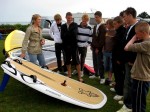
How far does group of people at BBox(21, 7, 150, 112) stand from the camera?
4.41m

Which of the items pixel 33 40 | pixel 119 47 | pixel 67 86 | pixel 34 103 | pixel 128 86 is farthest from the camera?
pixel 33 40

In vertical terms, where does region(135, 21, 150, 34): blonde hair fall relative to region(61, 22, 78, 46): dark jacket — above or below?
above

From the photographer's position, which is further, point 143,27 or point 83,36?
point 83,36

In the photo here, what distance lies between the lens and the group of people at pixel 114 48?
14.5 feet

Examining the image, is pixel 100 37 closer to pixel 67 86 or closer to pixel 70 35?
pixel 70 35

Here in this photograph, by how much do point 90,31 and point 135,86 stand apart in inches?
147

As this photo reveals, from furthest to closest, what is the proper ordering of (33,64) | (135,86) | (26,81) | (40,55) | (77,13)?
1. (77,13)
2. (40,55)
3. (33,64)
4. (26,81)
5. (135,86)

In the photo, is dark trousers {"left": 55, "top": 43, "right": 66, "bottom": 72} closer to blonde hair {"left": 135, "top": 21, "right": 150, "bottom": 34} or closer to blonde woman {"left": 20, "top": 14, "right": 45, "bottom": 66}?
blonde woman {"left": 20, "top": 14, "right": 45, "bottom": 66}

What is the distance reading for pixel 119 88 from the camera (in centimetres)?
609

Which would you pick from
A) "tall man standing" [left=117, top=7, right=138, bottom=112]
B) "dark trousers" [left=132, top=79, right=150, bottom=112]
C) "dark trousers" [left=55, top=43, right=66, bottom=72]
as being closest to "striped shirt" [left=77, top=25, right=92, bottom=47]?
"dark trousers" [left=55, top=43, right=66, bottom=72]

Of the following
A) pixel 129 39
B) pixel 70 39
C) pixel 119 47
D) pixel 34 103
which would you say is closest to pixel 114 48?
pixel 119 47

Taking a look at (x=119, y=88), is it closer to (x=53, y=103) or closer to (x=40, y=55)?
(x=53, y=103)

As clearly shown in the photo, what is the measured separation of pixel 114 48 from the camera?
6.00m

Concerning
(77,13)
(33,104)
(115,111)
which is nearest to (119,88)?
(115,111)
